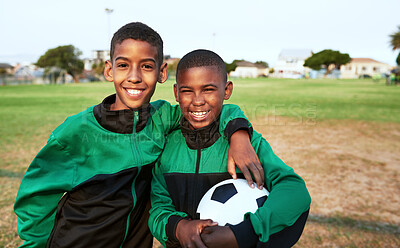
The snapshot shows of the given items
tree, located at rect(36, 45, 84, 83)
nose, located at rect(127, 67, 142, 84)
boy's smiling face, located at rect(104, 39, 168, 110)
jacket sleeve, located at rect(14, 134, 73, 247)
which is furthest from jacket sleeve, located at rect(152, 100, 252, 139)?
tree, located at rect(36, 45, 84, 83)

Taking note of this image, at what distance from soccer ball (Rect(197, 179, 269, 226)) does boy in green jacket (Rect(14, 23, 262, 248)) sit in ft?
0.44

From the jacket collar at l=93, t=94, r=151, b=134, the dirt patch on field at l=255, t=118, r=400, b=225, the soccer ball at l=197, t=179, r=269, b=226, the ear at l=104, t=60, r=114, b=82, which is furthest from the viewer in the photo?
the dirt patch on field at l=255, t=118, r=400, b=225

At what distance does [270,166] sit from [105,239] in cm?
107

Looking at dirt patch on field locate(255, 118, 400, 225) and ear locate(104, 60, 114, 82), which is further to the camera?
dirt patch on field locate(255, 118, 400, 225)

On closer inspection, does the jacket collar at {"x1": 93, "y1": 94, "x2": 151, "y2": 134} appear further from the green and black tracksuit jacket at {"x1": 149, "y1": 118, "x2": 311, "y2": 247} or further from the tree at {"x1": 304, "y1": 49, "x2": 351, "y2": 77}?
the tree at {"x1": 304, "y1": 49, "x2": 351, "y2": 77}

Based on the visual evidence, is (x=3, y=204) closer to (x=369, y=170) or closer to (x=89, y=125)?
(x=89, y=125)

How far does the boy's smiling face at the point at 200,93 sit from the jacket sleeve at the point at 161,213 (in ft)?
1.32

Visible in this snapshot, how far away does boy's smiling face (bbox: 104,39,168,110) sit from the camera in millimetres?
1921

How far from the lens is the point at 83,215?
1818mm

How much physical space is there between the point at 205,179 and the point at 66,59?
6546 centimetres

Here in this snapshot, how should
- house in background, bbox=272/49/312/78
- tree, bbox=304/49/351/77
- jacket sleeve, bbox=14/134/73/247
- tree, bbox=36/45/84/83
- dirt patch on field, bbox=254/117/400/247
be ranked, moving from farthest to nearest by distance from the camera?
house in background, bbox=272/49/312/78 → tree, bbox=304/49/351/77 → tree, bbox=36/45/84/83 → dirt patch on field, bbox=254/117/400/247 → jacket sleeve, bbox=14/134/73/247

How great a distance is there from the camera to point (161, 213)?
1745 mm

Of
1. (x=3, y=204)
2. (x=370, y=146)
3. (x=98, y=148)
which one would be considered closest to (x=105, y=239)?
(x=98, y=148)

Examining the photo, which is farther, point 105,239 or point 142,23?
point 142,23
